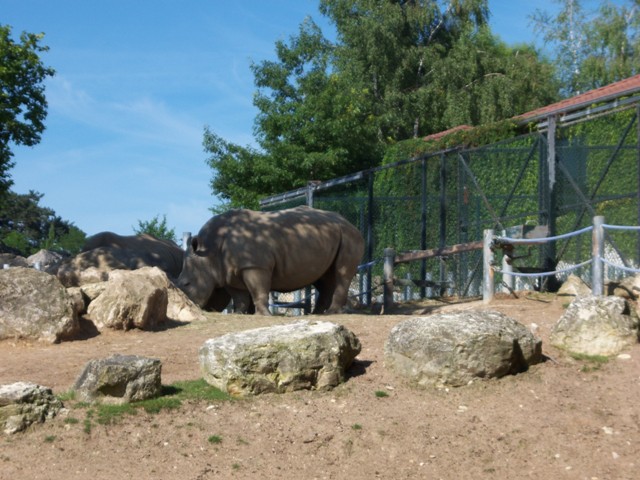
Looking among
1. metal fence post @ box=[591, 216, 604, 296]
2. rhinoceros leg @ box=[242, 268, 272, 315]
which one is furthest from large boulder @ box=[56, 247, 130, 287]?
metal fence post @ box=[591, 216, 604, 296]

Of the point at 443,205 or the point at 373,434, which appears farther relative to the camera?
the point at 443,205

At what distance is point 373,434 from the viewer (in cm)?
721

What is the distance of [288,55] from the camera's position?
29719mm

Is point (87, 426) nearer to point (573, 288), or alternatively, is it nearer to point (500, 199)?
point (573, 288)

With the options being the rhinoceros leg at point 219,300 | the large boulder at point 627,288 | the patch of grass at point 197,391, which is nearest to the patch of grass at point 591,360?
the large boulder at point 627,288

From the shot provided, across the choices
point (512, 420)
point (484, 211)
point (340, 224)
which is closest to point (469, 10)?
point (484, 211)

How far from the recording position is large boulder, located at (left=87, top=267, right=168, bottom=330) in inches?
400

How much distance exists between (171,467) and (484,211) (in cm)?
1001

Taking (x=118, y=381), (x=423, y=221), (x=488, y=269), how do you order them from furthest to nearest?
(x=423, y=221), (x=488, y=269), (x=118, y=381)

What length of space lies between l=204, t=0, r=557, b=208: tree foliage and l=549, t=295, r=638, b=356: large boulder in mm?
17919

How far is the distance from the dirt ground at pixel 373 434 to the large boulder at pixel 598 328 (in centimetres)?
19

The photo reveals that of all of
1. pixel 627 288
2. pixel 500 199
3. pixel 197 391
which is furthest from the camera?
pixel 500 199

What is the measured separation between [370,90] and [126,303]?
1026 inches

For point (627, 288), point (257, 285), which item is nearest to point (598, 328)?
point (627, 288)
